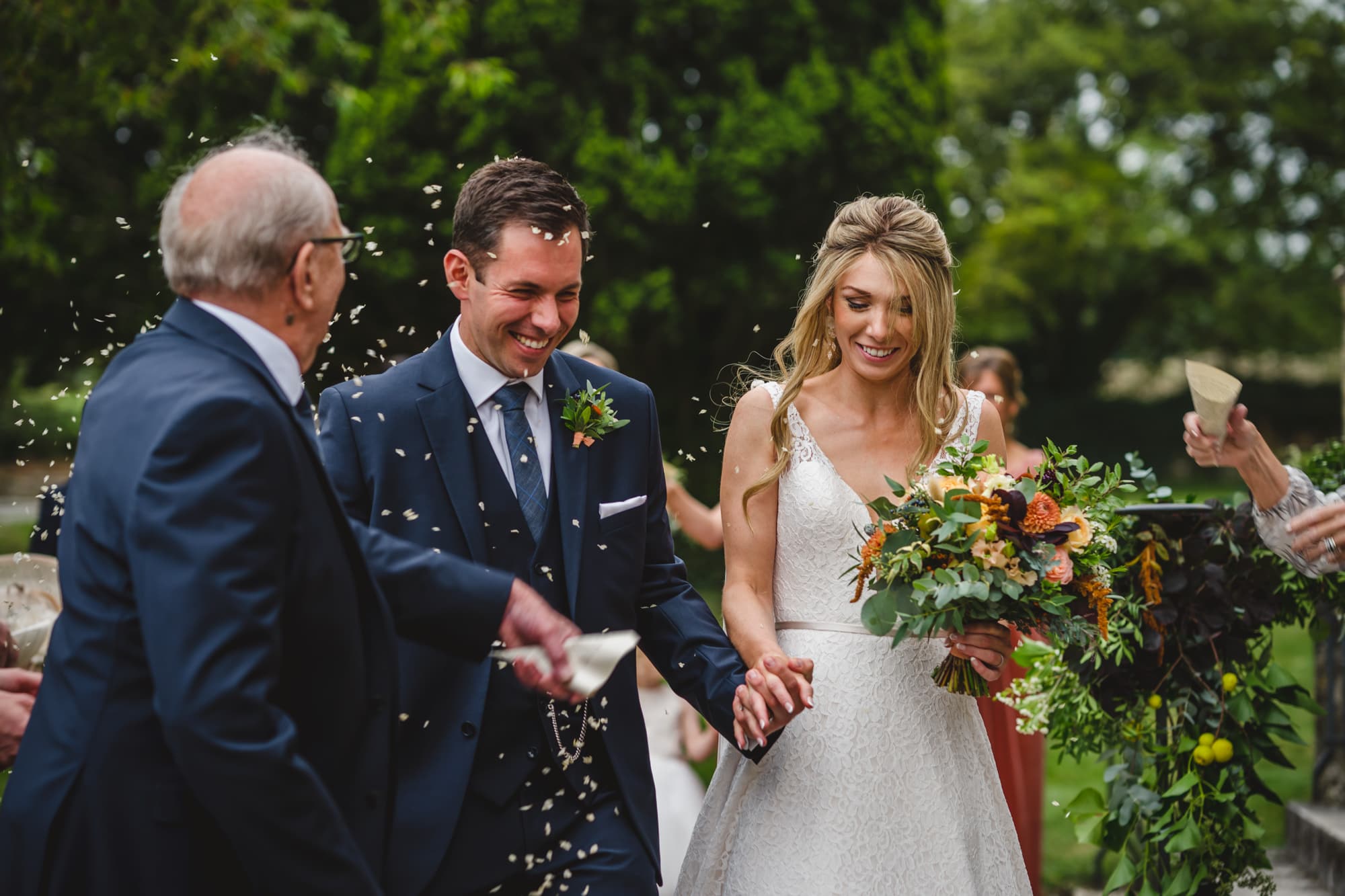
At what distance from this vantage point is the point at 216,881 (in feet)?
7.16

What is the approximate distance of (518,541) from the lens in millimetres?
3092

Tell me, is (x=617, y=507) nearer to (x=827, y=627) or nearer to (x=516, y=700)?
(x=516, y=700)

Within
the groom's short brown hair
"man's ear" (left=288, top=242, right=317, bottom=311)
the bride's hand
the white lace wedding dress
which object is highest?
the groom's short brown hair

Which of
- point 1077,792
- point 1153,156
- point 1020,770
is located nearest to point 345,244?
point 1020,770

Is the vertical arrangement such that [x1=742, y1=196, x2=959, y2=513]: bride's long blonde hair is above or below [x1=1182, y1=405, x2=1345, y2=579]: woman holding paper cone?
above

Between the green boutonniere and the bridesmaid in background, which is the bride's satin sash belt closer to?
the green boutonniere

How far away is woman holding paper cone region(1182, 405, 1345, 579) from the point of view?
3518 mm

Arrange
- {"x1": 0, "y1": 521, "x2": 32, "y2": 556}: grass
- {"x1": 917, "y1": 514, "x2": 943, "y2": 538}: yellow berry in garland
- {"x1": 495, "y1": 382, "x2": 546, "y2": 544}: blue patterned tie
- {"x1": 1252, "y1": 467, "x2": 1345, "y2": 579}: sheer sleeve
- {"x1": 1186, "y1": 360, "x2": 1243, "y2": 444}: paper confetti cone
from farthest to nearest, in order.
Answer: {"x1": 0, "y1": 521, "x2": 32, "y2": 556}: grass
{"x1": 1252, "y1": 467, "x2": 1345, "y2": 579}: sheer sleeve
{"x1": 1186, "y1": 360, "x2": 1243, "y2": 444}: paper confetti cone
{"x1": 917, "y1": 514, "x2": 943, "y2": 538}: yellow berry in garland
{"x1": 495, "y1": 382, "x2": 546, "y2": 544}: blue patterned tie

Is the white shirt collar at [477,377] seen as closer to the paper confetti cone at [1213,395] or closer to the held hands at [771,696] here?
the held hands at [771,696]

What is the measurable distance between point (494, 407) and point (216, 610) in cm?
138

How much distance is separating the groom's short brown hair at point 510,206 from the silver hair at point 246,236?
920 mm

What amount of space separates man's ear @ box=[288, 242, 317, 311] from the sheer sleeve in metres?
2.87

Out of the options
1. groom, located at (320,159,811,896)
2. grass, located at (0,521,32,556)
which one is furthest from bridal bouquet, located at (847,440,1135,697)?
grass, located at (0,521,32,556)

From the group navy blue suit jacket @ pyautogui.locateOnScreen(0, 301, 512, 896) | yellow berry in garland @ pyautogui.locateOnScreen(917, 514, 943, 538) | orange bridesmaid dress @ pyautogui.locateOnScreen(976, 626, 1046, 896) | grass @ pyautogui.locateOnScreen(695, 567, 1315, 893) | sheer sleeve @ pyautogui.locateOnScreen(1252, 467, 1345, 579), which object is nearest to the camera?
navy blue suit jacket @ pyautogui.locateOnScreen(0, 301, 512, 896)
